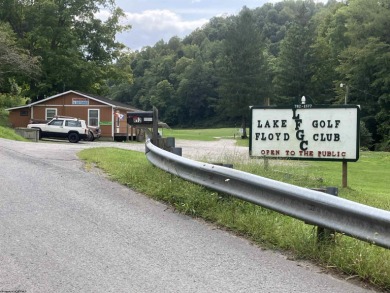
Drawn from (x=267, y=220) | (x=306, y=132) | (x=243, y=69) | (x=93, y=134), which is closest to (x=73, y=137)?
(x=93, y=134)

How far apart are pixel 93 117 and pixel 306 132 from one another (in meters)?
35.3

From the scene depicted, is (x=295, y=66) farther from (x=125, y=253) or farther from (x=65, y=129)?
(x=125, y=253)

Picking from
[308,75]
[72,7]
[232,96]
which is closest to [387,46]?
[308,75]

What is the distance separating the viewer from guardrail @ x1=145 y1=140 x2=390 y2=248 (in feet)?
14.1

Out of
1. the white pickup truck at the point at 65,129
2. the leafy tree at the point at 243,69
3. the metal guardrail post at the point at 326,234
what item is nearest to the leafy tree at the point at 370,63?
the leafy tree at the point at 243,69

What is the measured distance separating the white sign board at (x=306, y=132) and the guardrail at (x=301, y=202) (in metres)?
5.10

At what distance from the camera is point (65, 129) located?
36.2 metres

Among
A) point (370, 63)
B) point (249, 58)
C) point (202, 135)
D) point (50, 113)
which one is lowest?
point (202, 135)

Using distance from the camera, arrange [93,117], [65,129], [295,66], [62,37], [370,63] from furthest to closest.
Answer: [295,66], [370,63], [62,37], [93,117], [65,129]

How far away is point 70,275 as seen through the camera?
4219mm

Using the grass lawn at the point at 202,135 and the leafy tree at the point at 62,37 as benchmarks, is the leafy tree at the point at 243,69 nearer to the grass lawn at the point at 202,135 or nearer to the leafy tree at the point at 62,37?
the grass lawn at the point at 202,135

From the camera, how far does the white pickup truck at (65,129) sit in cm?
3609

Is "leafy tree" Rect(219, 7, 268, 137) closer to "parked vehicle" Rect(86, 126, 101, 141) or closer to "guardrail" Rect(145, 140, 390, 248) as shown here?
"parked vehicle" Rect(86, 126, 101, 141)

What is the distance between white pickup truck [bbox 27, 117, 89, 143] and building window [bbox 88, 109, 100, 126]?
24.7ft
